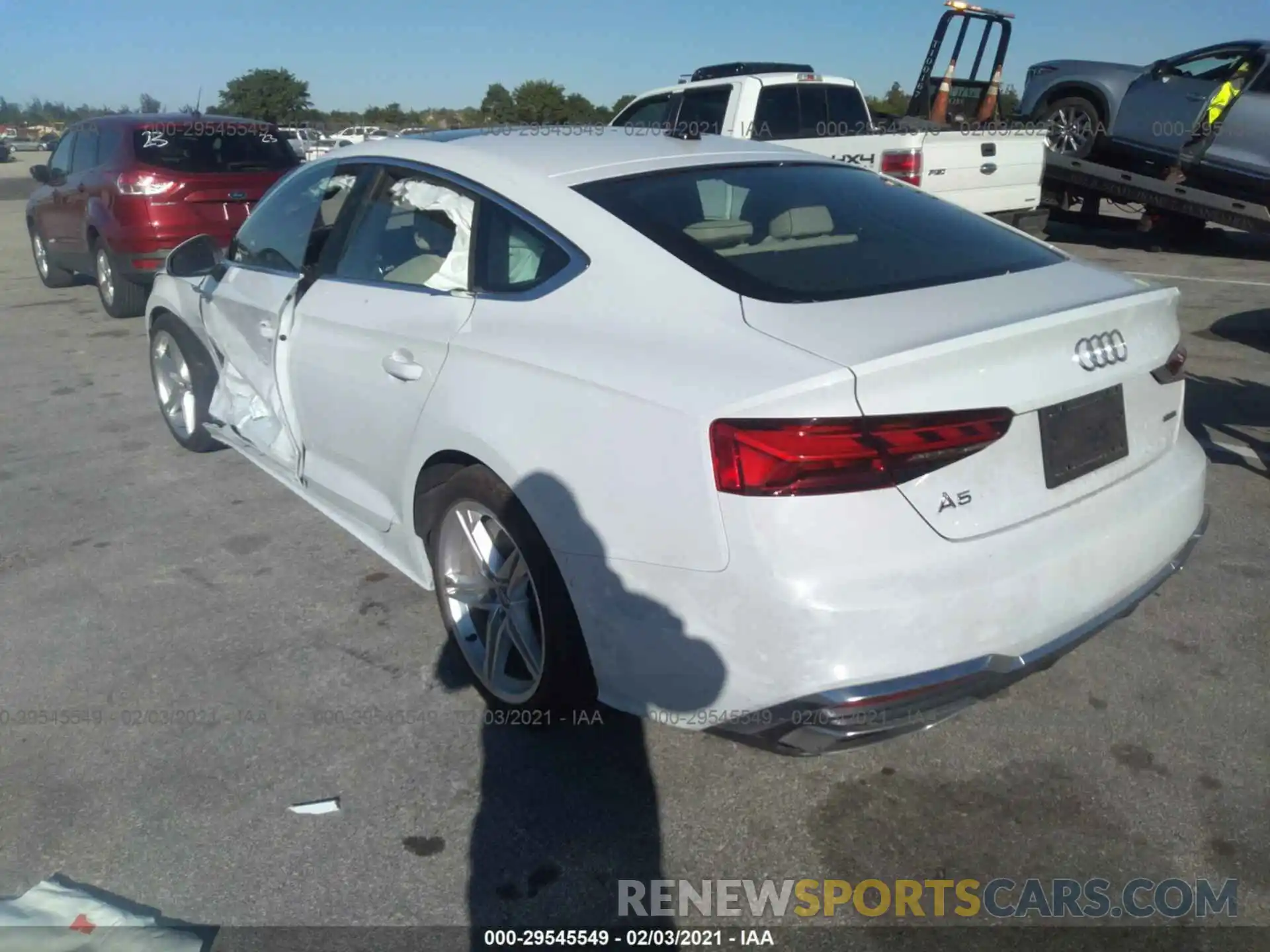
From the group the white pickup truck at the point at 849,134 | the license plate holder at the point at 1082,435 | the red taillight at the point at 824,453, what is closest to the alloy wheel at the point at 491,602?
the red taillight at the point at 824,453

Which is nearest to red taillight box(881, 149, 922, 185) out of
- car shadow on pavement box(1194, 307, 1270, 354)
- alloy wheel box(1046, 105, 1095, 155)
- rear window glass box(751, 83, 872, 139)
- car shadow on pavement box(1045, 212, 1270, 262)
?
rear window glass box(751, 83, 872, 139)

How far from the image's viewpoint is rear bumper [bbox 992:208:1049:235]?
11.1m

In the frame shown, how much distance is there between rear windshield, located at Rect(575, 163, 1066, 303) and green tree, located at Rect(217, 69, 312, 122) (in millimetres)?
36538

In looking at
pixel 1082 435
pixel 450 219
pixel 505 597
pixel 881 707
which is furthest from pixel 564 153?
pixel 881 707

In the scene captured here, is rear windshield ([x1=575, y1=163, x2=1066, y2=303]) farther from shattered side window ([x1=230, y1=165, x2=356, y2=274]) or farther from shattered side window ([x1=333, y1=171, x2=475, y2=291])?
shattered side window ([x1=230, y1=165, x2=356, y2=274])

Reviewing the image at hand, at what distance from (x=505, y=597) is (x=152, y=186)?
7712 mm

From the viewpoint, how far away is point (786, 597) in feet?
7.33

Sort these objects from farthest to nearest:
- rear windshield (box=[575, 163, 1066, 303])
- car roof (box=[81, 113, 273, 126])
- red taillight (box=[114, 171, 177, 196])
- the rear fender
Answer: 1. car roof (box=[81, 113, 273, 126])
2. the rear fender
3. red taillight (box=[114, 171, 177, 196])
4. rear windshield (box=[575, 163, 1066, 303])

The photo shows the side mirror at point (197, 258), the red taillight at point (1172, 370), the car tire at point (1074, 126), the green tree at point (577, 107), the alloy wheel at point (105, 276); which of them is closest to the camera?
the red taillight at point (1172, 370)

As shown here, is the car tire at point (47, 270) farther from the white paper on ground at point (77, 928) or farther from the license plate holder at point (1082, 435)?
the license plate holder at point (1082, 435)

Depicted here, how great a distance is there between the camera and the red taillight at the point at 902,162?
369 inches

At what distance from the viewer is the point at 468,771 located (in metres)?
3.00

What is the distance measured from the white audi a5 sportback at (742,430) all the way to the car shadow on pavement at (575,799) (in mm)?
22

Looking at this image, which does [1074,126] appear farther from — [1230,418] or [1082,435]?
[1082,435]
